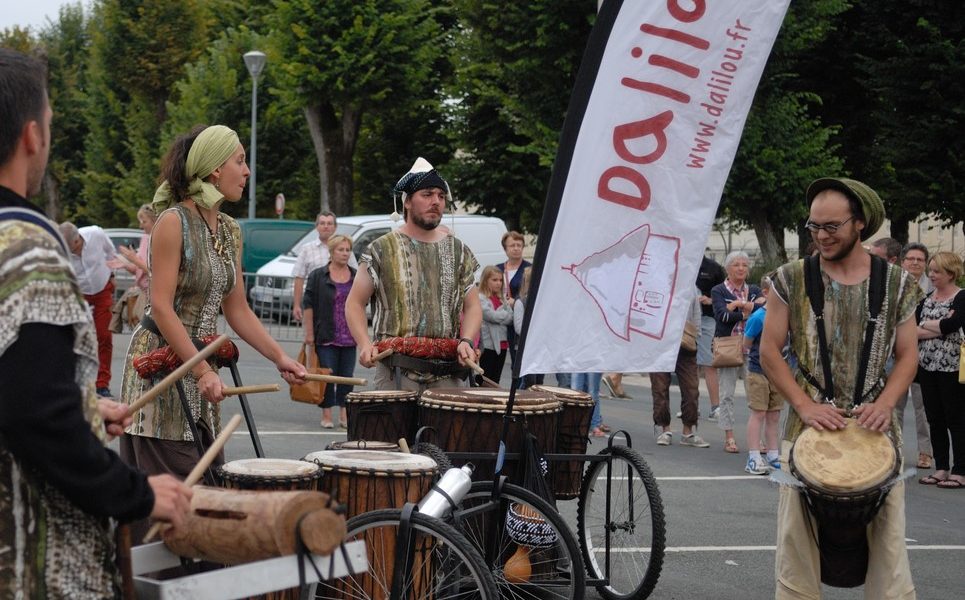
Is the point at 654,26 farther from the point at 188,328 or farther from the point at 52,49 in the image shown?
the point at 52,49

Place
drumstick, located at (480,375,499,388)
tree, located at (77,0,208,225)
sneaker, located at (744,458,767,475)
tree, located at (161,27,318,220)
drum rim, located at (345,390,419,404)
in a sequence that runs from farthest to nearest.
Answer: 1. tree, located at (77,0,208,225)
2. tree, located at (161,27,318,220)
3. sneaker, located at (744,458,767,475)
4. drumstick, located at (480,375,499,388)
5. drum rim, located at (345,390,419,404)

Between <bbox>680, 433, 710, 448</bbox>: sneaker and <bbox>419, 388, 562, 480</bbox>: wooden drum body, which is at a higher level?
<bbox>419, 388, 562, 480</bbox>: wooden drum body

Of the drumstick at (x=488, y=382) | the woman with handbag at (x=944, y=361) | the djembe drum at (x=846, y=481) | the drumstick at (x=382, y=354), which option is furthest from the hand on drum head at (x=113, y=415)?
the woman with handbag at (x=944, y=361)

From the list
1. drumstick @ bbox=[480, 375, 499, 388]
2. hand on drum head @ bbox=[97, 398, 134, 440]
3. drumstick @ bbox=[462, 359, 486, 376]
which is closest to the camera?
hand on drum head @ bbox=[97, 398, 134, 440]

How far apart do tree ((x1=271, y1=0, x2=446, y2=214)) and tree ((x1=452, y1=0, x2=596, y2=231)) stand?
7.62 ft

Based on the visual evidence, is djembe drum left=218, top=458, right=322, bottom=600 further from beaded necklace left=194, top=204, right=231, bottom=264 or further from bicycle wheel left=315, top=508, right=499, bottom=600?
beaded necklace left=194, top=204, right=231, bottom=264

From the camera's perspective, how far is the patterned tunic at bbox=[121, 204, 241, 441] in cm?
527

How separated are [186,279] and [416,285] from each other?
1556 millimetres

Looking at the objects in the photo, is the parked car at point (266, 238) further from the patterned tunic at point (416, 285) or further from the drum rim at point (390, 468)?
the drum rim at point (390, 468)

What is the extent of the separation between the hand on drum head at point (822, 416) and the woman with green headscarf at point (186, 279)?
76.7 inches

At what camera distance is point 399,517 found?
4.89 meters

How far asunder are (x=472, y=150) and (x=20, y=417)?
105 feet

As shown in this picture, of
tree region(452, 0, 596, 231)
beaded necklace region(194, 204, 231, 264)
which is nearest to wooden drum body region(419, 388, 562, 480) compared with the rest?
beaded necklace region(194, 204, 231, 264)

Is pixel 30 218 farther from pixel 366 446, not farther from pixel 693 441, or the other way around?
pixel 693 441
